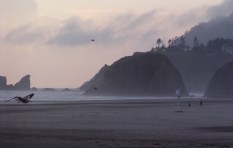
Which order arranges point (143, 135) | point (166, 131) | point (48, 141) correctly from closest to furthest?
point (48, 141), point (143, 135), point (166, 131)

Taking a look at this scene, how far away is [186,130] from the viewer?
34.0m

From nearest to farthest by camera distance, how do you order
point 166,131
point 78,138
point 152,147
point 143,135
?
point 152,147
point 78,138
point 143,135
point 166,131

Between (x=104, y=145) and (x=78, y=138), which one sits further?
(x=78, y=138)

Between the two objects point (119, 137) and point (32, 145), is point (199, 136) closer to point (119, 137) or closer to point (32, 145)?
point (119, 137)

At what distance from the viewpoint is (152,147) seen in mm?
24188

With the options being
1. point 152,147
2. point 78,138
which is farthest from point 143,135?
point 152,147

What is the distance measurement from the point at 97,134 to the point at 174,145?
270 inches

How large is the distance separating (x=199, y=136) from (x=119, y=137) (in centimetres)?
442

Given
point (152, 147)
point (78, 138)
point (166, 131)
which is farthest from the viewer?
point (166, 131)

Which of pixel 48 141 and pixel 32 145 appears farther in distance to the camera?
pixel 48 141

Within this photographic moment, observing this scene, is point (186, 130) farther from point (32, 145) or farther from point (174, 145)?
point (32, 145)

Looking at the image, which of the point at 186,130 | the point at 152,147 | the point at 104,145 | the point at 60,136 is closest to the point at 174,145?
the point at 152,147

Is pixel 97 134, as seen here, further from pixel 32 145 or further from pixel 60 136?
pixel 32 145

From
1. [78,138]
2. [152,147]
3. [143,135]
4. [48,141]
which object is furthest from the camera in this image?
[143,135]
